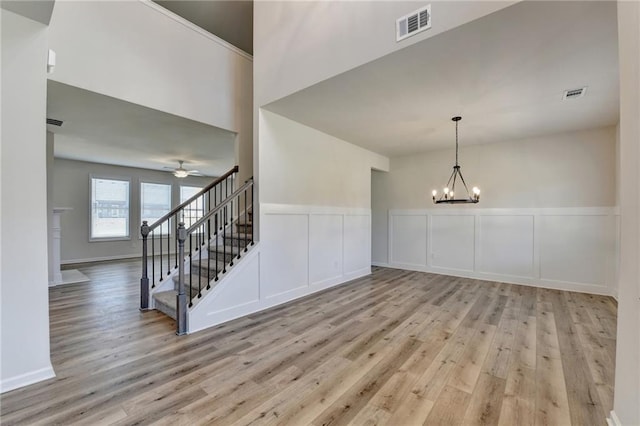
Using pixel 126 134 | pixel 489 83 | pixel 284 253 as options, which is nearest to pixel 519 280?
pixel 489 83

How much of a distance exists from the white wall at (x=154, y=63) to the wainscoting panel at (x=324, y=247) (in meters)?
1.52

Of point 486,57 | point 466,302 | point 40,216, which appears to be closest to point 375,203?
point 466,302

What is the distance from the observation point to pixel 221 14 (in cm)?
535

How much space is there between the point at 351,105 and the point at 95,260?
820 centimetres

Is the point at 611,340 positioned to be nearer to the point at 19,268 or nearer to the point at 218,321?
the point at 218,321

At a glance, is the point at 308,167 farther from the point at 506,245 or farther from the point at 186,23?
the point at 506,245

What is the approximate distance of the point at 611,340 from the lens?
2807mm

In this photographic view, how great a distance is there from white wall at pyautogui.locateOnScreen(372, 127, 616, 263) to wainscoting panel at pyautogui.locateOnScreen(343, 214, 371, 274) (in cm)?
135

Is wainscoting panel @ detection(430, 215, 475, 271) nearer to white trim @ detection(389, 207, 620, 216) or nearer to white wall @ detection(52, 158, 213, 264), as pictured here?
white trim @ detection(389, 207, 620, 216)

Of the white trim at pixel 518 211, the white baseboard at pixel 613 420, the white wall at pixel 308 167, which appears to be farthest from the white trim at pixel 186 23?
the white baseboard at pixel 613 420

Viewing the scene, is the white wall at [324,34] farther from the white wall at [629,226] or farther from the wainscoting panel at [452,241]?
the wainscoting panel at [452,241]

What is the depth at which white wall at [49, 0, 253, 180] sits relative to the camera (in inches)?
118

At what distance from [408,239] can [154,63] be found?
5.74 m

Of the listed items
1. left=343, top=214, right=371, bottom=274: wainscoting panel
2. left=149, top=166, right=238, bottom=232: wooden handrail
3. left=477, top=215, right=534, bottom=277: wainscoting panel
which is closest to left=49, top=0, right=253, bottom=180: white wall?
left=149, top=166, right=238, bottom=232: wooden handrail
